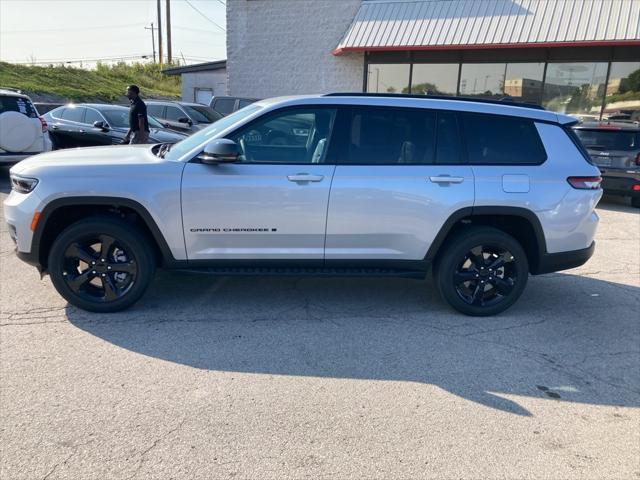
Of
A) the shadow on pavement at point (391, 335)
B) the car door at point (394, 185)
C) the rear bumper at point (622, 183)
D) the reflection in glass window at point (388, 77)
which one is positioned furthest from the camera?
the reflection in glass window at point (388, 77)

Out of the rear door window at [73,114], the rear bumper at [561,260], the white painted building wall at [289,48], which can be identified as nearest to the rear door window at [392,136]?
the rear bumper at [561,260]

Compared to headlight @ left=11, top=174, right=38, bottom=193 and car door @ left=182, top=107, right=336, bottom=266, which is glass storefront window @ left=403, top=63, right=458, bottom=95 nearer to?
car door @ left=182, top=107, right=336, bottom=266

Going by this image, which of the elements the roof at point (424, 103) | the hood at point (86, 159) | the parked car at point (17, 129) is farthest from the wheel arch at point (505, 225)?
the parked car at point (17, 129)

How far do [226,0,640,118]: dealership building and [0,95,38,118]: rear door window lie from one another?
943 cm

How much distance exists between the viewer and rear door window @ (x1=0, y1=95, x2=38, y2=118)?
9695mm

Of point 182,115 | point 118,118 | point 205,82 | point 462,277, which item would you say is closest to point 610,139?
point 462,277

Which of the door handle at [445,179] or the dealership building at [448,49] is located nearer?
the door handle at [445,179]

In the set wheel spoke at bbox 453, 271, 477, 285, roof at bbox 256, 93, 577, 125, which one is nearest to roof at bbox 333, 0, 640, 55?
roof at bbox 256, 93, 577, 125

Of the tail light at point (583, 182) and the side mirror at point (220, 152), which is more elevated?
the side mirror at point (220, 152)

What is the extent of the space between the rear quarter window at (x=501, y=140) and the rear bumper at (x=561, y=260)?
32.9 inches

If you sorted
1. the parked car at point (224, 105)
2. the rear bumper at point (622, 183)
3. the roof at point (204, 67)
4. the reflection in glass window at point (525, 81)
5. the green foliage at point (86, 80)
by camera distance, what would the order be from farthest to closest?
the green foliage at point (86, 80), the roof at point (204, 67), the reflection in glass window at point (525, 81), the parked car at point (224, 105), the rear bumper at point (622, 183)

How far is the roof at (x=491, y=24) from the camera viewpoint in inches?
545

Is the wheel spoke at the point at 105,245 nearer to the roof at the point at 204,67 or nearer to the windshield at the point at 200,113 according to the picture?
the windshield at the point at 200,113

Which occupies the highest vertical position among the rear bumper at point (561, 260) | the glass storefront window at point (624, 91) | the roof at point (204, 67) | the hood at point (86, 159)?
the roof at point (204, 67)
